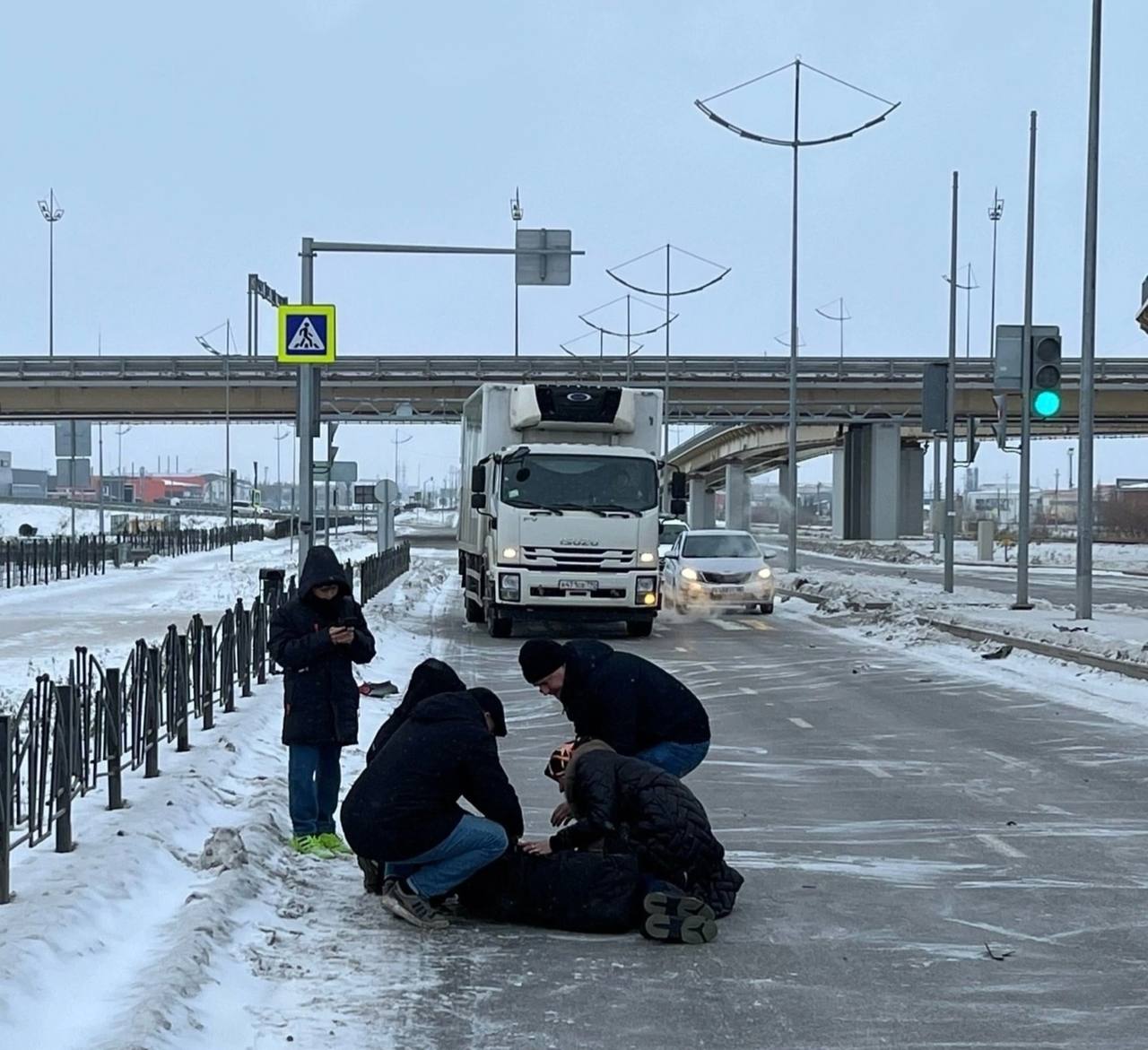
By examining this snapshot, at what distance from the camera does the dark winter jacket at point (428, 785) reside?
274 inches

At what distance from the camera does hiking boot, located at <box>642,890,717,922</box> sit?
22.6 feet

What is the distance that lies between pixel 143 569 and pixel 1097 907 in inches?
1691

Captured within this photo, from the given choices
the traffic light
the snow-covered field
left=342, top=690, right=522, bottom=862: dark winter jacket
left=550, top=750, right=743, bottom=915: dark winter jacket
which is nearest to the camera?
left=342, top=690, right=522, bottom=862: dark winter jacket

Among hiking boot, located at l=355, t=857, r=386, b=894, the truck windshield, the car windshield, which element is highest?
the truck windshield

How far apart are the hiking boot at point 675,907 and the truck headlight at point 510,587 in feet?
53.5

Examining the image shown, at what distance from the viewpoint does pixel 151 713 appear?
32.8ft

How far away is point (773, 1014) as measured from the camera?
5.84 meters

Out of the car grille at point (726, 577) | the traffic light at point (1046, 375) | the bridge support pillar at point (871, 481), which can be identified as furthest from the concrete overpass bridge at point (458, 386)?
the traffic light at point (1046, 375)

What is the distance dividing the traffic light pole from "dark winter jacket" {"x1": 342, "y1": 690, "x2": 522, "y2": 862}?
19.8 metres

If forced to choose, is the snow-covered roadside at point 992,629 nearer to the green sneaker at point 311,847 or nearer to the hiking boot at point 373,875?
the green sneaker at point 311,847

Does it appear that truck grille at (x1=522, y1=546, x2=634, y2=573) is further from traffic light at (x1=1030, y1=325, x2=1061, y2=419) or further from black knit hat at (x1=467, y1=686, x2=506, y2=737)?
black knit hat at (x1=467, y1=686, x2=506, y2=737)

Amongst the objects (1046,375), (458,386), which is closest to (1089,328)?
(1046,375)

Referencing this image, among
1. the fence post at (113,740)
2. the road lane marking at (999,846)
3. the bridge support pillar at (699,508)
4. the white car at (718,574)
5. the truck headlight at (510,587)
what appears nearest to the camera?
the road lane marking at (999,846)

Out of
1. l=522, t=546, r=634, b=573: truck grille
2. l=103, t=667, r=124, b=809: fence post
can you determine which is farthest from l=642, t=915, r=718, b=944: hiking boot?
l=522, t=546, r=634, b=573: truck grille
